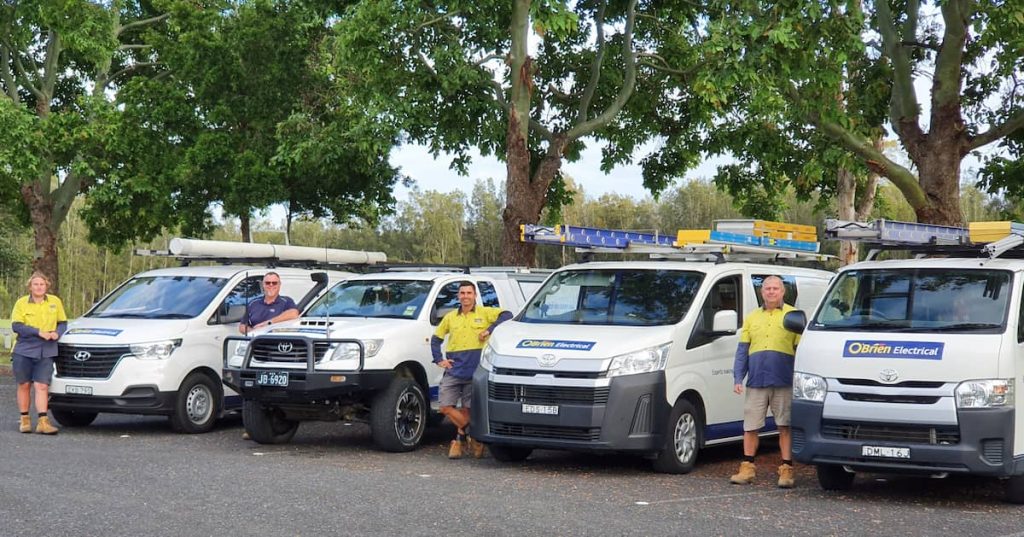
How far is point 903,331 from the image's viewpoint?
34.2 ft

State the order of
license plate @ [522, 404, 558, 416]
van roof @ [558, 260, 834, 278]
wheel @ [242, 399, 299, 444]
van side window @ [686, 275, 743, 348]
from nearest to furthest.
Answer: license plate @ [522, 404, 558, 416], van side window @ [686, 275, 743, 348], van roof @ [558, 260, 834, 278], wheel @ [242, 399, 299, 444]

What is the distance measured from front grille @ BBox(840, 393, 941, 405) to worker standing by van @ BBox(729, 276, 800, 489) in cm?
107

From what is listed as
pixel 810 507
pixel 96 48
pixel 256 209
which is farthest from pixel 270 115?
pixel 810 507

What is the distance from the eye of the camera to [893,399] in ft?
32.8

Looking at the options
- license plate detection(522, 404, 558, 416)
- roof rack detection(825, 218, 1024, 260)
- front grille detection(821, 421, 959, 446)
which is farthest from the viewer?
license plate detection(522, 404, 558, 416)

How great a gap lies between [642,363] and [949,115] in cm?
1145

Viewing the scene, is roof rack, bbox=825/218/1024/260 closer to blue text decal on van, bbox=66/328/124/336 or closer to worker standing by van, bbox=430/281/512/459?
worker standing by van, bbox=430/281/512/459

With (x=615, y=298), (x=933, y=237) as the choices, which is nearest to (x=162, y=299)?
(x=615, y=298)

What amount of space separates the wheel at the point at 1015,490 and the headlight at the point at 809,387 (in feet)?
5.08

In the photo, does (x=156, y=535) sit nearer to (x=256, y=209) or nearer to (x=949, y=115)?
(x=949, y=115)

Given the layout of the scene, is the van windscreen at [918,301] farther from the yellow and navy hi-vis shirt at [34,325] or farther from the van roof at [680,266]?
the yellow and navy hi-vis shirt at [34,325]

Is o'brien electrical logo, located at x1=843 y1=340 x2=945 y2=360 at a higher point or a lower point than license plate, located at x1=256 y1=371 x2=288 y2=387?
higher

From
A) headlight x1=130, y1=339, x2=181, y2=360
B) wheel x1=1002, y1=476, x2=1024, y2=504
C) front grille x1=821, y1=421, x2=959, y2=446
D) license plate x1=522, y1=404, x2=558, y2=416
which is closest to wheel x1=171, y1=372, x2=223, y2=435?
headlight x1=130, y1=339, x2=181, y2=360

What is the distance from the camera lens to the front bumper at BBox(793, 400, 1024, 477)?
970cm
